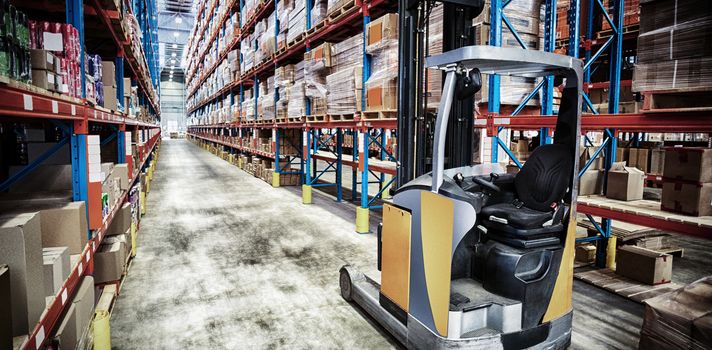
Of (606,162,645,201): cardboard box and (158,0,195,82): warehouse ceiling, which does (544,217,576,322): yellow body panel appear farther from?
(158,0,195,82): warehouse ceiling

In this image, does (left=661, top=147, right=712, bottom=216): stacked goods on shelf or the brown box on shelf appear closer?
(left=661, top=147, right=712, bottom=216): stacked goods on shelf

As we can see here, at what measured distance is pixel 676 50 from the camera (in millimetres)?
2912

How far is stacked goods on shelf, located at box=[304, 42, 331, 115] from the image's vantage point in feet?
25.1

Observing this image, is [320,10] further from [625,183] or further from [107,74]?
[625,183]

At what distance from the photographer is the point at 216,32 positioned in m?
19.9

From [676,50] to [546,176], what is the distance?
1401 mm

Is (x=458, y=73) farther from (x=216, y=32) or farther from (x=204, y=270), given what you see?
(x=216, y=32)

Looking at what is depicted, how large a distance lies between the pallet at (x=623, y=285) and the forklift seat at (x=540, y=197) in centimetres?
215

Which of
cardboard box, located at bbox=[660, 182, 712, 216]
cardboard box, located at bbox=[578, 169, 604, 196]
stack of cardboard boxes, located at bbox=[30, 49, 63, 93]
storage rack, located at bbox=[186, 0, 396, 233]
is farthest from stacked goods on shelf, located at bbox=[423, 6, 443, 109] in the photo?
stack of cardboard boxes, located at bbox=[30, 49, 63, 93]

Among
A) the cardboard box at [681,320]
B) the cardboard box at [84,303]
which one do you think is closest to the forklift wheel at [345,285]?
the cardboard box at [84,303]

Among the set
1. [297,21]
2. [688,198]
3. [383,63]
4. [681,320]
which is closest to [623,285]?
[688,198]

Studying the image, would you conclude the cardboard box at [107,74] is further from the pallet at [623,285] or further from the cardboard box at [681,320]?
the pallet at [623,285]

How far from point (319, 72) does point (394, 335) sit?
6013mm

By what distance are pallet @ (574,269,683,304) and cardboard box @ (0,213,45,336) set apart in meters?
4.64
